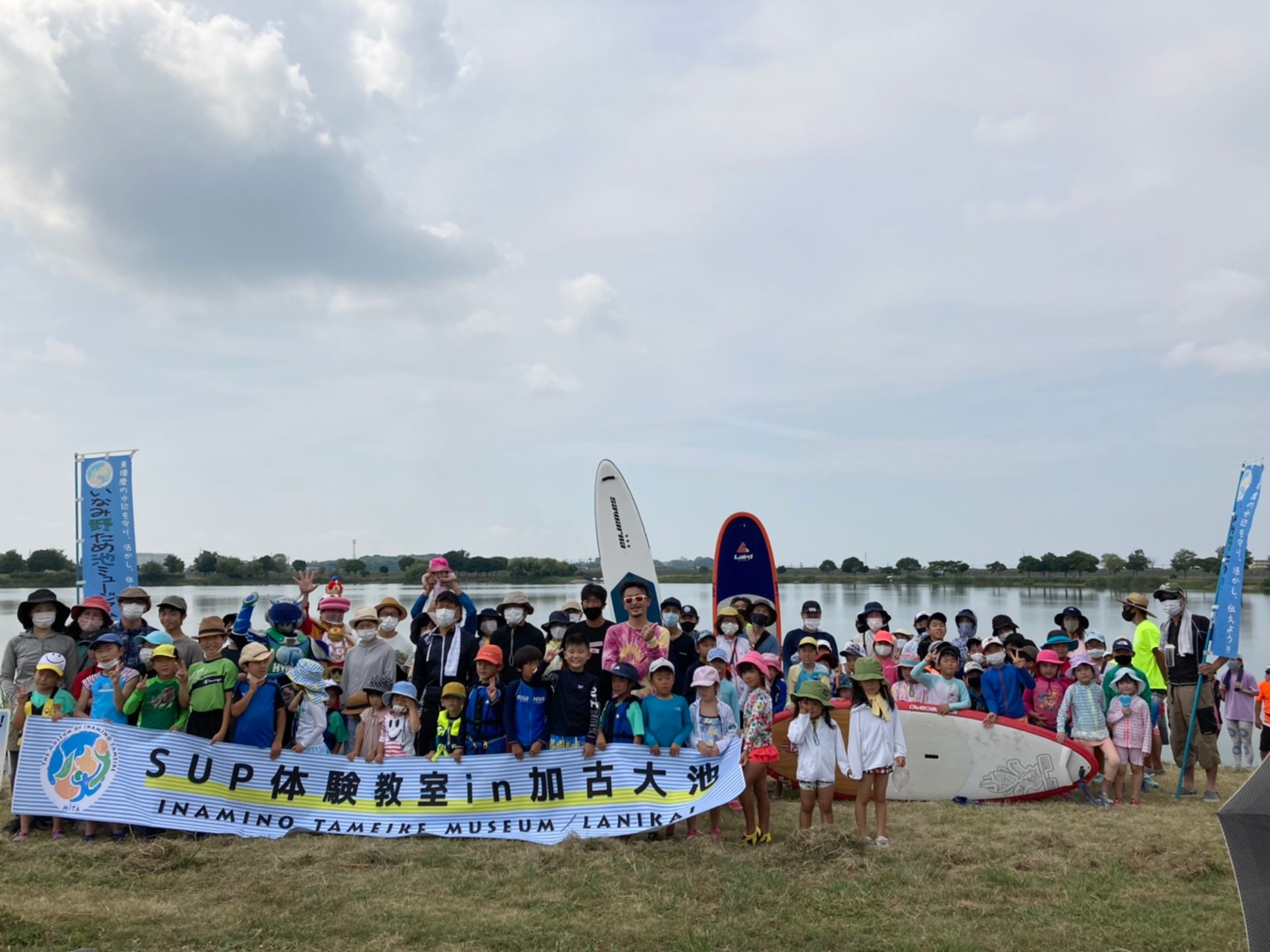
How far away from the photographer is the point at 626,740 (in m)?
5.88

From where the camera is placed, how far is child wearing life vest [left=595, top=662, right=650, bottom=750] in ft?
19.2

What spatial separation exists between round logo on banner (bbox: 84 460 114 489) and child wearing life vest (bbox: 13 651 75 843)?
439 centimetres

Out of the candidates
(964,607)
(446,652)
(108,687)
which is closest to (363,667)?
(446,652)

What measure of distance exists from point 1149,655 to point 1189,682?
1.03 meters

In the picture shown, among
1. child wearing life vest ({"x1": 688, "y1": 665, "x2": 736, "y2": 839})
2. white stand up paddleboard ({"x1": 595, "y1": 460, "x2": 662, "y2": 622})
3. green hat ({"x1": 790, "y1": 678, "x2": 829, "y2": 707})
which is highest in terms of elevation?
white stand up paddleboard ({"x1": 595, "y1": 460, "x2": 662, "y2": 622})

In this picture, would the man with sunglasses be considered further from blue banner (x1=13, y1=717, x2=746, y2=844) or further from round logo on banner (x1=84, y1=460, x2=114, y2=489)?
round logo on banner (x1=84, y1=460, x2=114, y2=489)

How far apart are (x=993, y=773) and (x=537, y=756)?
3.84m

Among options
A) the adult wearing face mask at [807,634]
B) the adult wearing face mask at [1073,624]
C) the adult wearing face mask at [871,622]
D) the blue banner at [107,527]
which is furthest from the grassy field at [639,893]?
the blue banner at [107,527]

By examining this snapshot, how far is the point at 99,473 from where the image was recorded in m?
10.0

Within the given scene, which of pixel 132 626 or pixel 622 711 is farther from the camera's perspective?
pixel 132 626

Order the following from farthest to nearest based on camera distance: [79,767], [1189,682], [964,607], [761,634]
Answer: [964,607] → [1189,682] → [761,634] → [79,767]

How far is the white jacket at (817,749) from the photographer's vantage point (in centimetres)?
568

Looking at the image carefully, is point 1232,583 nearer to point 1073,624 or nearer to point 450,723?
point 1073,624

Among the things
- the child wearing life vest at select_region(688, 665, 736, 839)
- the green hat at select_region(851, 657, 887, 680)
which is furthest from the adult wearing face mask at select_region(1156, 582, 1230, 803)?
the child wearing life vest at select_region(688, 665, 736, 839)
